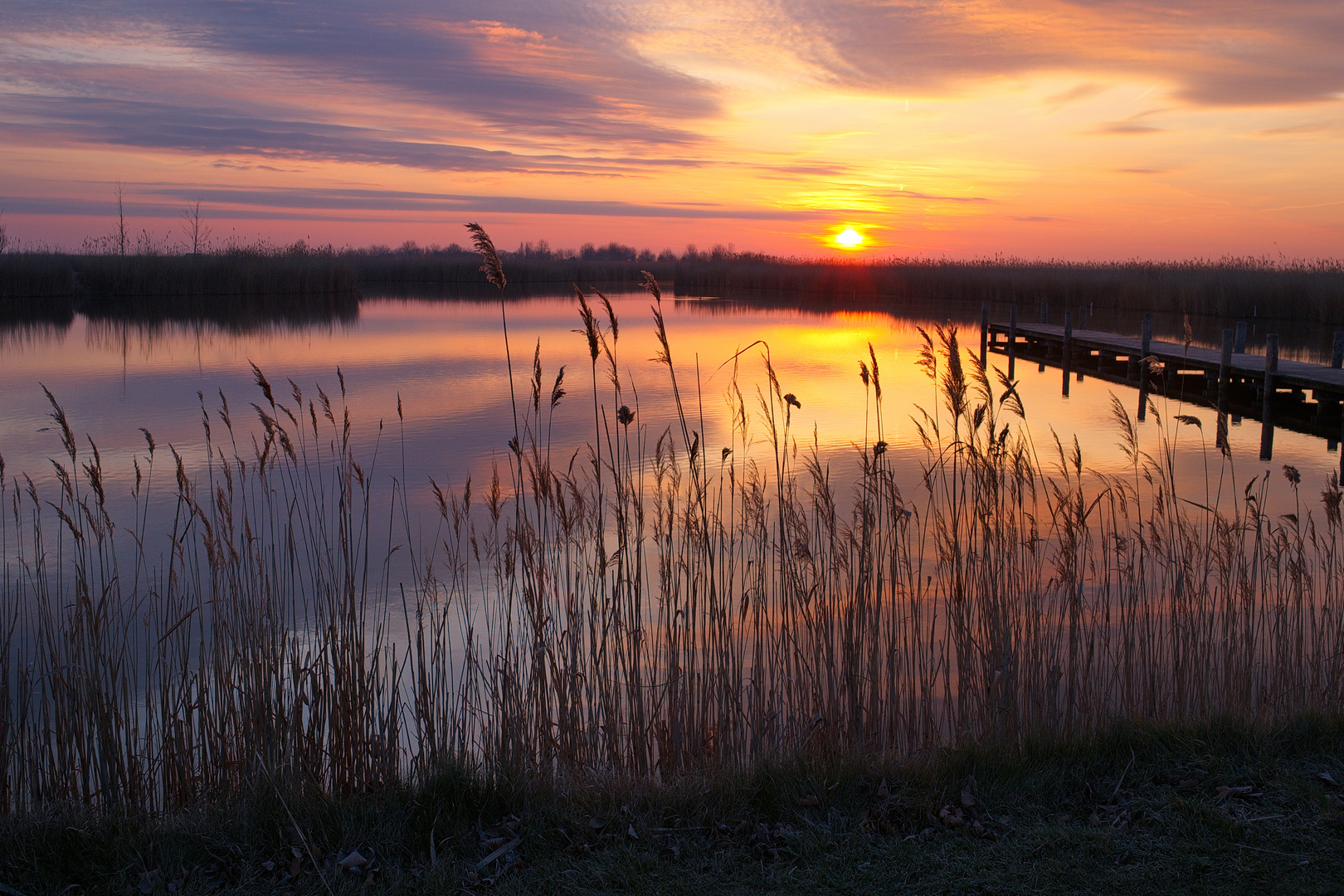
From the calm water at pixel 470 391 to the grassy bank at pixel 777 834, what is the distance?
10.6ft

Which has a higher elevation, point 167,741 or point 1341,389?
point 1341,389

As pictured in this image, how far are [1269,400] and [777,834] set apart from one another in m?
13.3

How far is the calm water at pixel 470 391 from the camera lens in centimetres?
1042

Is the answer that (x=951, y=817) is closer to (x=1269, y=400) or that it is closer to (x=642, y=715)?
(x=642, y=715)

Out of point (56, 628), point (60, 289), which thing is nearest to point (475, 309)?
point (60, 289)

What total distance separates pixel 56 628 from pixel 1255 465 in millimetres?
11959

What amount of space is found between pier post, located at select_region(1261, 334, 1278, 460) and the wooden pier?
11 mm

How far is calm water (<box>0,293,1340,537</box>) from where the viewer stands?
1042 centimetres

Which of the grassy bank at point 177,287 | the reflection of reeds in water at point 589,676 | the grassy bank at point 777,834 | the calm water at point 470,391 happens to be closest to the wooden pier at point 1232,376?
the calm water at point 470,391

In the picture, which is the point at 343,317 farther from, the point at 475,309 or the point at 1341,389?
the point at 1341,389

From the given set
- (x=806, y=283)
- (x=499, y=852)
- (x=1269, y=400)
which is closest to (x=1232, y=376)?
(x=1269, y=400)

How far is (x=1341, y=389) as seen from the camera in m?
12.2

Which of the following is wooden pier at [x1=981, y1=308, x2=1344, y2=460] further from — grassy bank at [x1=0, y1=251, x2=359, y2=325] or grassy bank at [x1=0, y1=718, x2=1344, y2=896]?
grassy bank at [x1=0, y1=251, x2=359, y2=325]

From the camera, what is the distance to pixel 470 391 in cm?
1521
